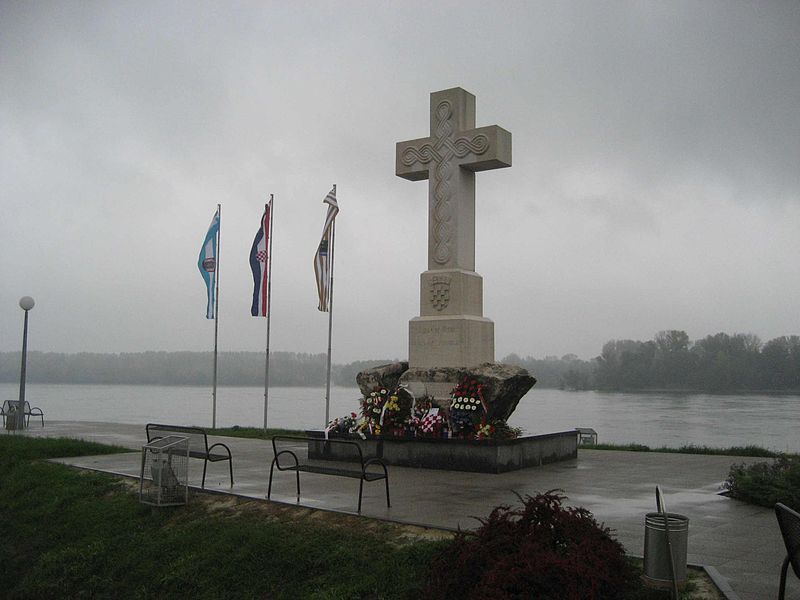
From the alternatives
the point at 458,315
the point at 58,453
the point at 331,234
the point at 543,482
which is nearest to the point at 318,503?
the point at 543,482

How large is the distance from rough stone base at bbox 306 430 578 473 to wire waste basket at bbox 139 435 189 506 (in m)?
2.13

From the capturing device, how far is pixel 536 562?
4098mm

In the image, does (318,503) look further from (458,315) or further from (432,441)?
(458,315)

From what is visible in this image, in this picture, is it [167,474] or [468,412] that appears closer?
[167,474]

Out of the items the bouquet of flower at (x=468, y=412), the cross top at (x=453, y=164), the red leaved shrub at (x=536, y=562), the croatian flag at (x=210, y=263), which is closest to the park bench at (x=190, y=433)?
the bouquet of flower at (x=468, y=412)

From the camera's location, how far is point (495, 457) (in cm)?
1021

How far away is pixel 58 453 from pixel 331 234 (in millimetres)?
6822

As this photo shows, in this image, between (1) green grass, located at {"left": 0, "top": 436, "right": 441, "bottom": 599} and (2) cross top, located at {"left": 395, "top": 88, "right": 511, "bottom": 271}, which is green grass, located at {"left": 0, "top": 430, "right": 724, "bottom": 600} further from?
(2) cross top, located at {"left": 395, "top": 88, "right": 511, "bottom": 271}

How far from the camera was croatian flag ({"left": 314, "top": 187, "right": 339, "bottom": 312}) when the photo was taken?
15797 mm

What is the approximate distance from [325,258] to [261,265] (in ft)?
8.23

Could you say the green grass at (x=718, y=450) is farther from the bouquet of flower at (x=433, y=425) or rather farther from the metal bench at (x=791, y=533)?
the metal bench at (x=791, y=533)

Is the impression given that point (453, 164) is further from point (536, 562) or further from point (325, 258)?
point (536, 562)

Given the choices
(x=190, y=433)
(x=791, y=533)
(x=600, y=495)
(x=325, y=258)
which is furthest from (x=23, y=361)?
(x=791, y=533)

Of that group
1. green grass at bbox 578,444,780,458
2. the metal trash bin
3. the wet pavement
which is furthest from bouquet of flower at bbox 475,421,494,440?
the metal trash bin
